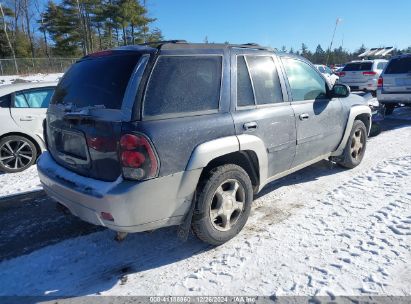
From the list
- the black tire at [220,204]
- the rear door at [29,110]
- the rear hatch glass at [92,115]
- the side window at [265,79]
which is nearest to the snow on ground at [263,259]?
the black tire at [220,204]

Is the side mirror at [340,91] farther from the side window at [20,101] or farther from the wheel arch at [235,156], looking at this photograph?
the side window at [20,101]

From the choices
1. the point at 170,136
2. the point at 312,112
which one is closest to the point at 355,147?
the point at 312,112

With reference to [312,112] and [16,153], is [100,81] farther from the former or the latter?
[16,153]

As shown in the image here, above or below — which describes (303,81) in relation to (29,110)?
above

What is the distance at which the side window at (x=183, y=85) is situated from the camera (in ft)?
9.35

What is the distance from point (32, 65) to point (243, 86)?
35237 millimetres

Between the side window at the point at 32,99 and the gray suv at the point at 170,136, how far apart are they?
3.15 meters

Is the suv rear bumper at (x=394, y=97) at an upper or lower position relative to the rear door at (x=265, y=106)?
lower

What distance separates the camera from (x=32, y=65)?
33375 millimetres

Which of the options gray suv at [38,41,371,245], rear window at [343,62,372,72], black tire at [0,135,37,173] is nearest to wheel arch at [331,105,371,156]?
gray suv at [38,41,371,245]

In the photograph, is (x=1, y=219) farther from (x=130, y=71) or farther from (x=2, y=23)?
(x=2, y=23)

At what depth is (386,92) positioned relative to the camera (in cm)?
1018

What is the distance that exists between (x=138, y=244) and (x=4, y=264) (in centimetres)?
124

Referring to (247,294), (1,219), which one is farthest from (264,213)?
(1,219)
